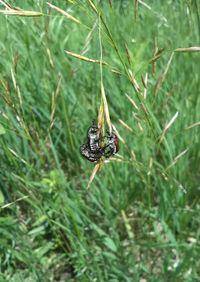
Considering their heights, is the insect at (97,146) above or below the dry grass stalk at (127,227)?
above

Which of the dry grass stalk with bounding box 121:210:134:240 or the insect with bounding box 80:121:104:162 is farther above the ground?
the insect with bounding box 80:121:104:162

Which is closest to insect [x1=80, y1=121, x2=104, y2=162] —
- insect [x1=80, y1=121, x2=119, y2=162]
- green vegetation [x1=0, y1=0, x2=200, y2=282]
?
insect [x1=80, y1=121, x2=119, y2=162]

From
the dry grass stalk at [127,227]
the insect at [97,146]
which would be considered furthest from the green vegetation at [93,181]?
the insect at [97,146]

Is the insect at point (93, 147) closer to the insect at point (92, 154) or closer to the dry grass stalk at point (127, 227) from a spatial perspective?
the insect at point (92, 154)

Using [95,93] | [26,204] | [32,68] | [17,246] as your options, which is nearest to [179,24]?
[95,93]

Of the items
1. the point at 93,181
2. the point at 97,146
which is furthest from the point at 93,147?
the point at 93,181

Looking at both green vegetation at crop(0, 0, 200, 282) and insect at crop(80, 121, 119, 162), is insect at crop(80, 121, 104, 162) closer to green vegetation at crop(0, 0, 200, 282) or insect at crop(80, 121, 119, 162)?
insect at crop(80, 121, 119, 162)

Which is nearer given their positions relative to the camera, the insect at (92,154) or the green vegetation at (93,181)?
the insect at (92,154)

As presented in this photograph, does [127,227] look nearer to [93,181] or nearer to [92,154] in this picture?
[93,181]
